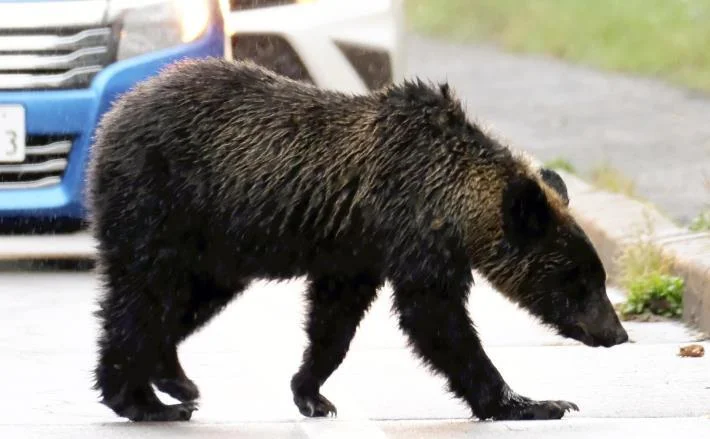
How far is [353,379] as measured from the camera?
702 cm

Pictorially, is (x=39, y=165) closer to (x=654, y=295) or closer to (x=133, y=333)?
(x=654, y=295)

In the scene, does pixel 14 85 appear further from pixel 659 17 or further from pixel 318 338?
pixel 659 17

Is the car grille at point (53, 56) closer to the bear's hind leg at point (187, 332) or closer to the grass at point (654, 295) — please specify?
the grass at point (654, 295)

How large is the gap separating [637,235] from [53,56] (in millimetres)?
3209

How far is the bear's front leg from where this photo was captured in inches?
237

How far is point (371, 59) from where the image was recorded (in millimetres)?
10836

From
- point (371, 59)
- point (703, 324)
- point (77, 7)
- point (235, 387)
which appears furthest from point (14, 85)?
point (703, 324)

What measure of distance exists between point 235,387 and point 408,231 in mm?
1194

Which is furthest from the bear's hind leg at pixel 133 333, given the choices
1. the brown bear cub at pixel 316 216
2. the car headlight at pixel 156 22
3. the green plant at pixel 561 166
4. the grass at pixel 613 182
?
the green plant at pixel 561 166

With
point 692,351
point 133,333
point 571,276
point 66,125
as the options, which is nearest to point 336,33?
point 66,125

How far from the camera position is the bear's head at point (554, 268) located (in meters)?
6.24

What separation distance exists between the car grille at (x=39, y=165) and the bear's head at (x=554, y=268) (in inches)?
147

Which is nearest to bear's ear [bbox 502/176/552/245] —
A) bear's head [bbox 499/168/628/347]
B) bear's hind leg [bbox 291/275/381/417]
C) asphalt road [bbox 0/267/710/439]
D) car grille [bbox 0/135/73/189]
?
bear's head [bbox 499/168/628/347]

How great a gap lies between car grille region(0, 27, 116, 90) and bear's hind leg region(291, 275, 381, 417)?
3.54m
